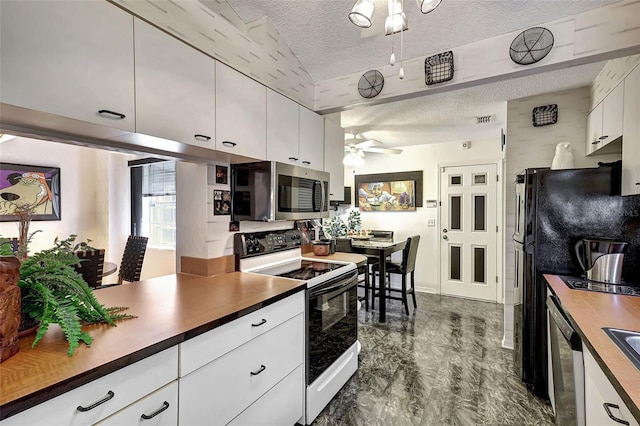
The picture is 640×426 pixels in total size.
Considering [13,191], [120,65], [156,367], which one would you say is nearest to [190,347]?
[156,367]

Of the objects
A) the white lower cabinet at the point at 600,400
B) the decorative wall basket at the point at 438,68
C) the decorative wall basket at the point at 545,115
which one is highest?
the decorative wall basket at the point at 438,68

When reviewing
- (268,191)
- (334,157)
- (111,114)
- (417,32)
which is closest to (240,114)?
(268,191)

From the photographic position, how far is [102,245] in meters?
3.56

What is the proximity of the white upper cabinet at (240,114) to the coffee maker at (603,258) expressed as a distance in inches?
85.7

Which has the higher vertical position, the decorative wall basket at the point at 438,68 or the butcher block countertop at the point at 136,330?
the decorative wall basket at the point at 438,68

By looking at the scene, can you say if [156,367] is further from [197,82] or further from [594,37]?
[594,37]

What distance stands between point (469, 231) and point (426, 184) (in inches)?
37.5

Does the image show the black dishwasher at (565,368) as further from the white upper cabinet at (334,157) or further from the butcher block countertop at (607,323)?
the white upper cabinet at (334,157)

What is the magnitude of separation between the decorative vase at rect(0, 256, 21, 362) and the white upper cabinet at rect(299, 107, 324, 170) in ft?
5.82

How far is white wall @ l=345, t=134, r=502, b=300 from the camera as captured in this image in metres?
4.39

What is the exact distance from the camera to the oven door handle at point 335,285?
188cm

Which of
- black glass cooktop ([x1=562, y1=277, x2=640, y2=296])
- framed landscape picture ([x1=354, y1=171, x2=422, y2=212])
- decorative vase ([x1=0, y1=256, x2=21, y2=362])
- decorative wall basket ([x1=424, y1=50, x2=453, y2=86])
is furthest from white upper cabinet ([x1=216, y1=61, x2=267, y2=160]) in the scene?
framed landscape picture ([x1=354, y1=171, x2=422, y2=212])

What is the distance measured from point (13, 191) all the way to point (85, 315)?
107 inches

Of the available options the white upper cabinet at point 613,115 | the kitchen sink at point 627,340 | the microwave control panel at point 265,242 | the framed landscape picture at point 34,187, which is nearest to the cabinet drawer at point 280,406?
the microwave control panel at point 265,242
